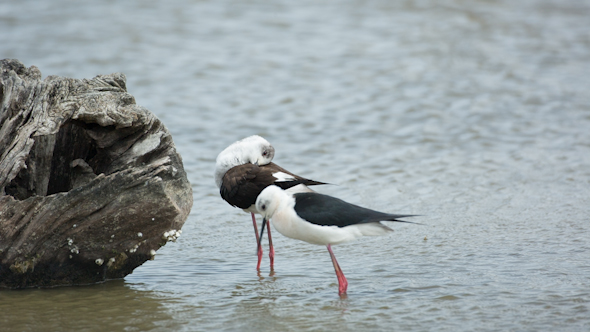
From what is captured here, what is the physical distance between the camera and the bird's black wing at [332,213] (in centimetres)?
486

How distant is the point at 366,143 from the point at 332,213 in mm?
5252

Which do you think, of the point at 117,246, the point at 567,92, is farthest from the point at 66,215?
the point at 567,92

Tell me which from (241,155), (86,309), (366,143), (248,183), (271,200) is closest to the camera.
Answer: (86,309)

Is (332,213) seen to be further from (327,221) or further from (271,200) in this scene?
(271,200)

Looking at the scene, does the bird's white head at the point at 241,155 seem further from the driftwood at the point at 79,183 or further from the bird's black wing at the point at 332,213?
the bird's black wing at the point at 332,213

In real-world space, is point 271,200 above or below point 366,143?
above

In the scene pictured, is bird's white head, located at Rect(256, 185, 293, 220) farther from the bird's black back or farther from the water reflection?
the water reflection

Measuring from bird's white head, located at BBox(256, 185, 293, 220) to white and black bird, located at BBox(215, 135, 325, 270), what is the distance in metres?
0.47

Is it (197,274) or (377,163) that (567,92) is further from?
(197,274)

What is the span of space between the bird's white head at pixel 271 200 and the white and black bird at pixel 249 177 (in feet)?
1.54

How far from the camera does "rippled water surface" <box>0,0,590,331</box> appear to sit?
469 centimetres

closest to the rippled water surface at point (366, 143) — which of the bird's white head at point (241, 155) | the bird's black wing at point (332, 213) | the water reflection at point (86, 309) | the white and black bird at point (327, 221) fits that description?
the water reflection at point (86, 309)

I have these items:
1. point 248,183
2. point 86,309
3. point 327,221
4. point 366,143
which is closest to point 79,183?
point 86,309

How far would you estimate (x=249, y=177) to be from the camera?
5.74 meters
